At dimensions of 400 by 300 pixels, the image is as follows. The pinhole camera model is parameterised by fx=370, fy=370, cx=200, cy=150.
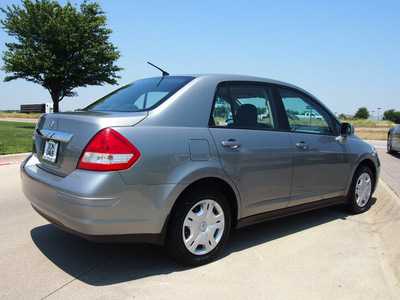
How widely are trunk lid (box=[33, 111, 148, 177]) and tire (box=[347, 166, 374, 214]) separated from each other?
130 inches

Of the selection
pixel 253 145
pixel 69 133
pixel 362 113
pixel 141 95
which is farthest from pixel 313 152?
pixel 362 113

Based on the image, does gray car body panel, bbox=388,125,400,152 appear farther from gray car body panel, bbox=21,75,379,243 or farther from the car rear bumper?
the car rear bumper

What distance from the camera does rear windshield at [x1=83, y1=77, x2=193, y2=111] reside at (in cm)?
335

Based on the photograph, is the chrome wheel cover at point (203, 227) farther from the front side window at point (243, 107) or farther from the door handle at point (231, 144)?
the front side window at point (243, 107)

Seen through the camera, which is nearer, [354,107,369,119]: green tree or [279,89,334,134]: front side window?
[279,89,334,134]: front side window

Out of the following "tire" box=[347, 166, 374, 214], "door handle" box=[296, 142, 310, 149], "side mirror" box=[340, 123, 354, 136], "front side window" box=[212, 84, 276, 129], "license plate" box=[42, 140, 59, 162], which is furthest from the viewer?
"tire" box=[347, 166, 374, 214]

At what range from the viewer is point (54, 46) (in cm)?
2406

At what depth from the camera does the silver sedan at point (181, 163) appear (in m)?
2.79

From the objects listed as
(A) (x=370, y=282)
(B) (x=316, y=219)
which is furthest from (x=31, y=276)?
(B) (x=316, y=219)

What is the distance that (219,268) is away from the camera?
129 inches

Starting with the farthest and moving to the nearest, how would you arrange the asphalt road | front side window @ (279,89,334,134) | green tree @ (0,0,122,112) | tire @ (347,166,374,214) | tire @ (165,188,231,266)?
green tree @ (0,0,122,112) → tire @ (347,166,374,214) → front side window @ (279,89,334,134) → tire @ (165,188,231,266) → the asphalt road

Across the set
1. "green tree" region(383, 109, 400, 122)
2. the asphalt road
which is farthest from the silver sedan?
"green tree" region(383, 109, 400, 122)

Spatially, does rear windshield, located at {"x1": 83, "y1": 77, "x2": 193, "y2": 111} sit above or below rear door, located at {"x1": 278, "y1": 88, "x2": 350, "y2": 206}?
above

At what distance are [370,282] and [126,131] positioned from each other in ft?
7.84
